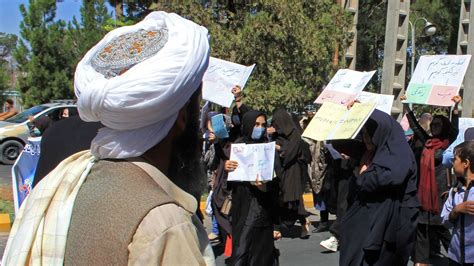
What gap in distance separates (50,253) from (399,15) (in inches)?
406

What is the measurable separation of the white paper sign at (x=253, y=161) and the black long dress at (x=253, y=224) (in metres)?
0.23

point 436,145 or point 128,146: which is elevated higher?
point 128,146

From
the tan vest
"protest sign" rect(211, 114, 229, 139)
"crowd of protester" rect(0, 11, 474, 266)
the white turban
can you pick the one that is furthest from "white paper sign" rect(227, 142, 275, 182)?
the tan vest

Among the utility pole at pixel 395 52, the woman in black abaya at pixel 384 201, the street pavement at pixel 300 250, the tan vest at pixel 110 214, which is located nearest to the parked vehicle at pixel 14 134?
the street pavement at pixel 300 250

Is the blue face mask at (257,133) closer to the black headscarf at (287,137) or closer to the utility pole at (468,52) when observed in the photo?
the black headscarf at (287,137)

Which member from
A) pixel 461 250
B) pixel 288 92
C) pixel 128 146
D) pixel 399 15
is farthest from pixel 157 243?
pixel 399 15

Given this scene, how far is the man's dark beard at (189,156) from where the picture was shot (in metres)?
1.47

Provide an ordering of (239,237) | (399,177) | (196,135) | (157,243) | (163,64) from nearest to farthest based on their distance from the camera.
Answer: (157,243), (163,64), (196,135), (399,177), (239,237)

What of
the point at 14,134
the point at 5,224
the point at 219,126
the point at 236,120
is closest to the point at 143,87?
the point at 219,126

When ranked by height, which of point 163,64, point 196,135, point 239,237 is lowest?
point 239,237

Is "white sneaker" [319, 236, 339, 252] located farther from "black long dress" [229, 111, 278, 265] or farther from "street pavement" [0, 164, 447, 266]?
"black long dress" [229, 111, 278, 265]

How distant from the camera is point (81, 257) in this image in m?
1.23

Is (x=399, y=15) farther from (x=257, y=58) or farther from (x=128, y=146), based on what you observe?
(x=128, y=146)

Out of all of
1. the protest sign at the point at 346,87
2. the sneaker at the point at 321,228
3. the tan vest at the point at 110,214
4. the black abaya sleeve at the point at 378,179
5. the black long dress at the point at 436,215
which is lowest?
the sneaker at the point at 321,228
